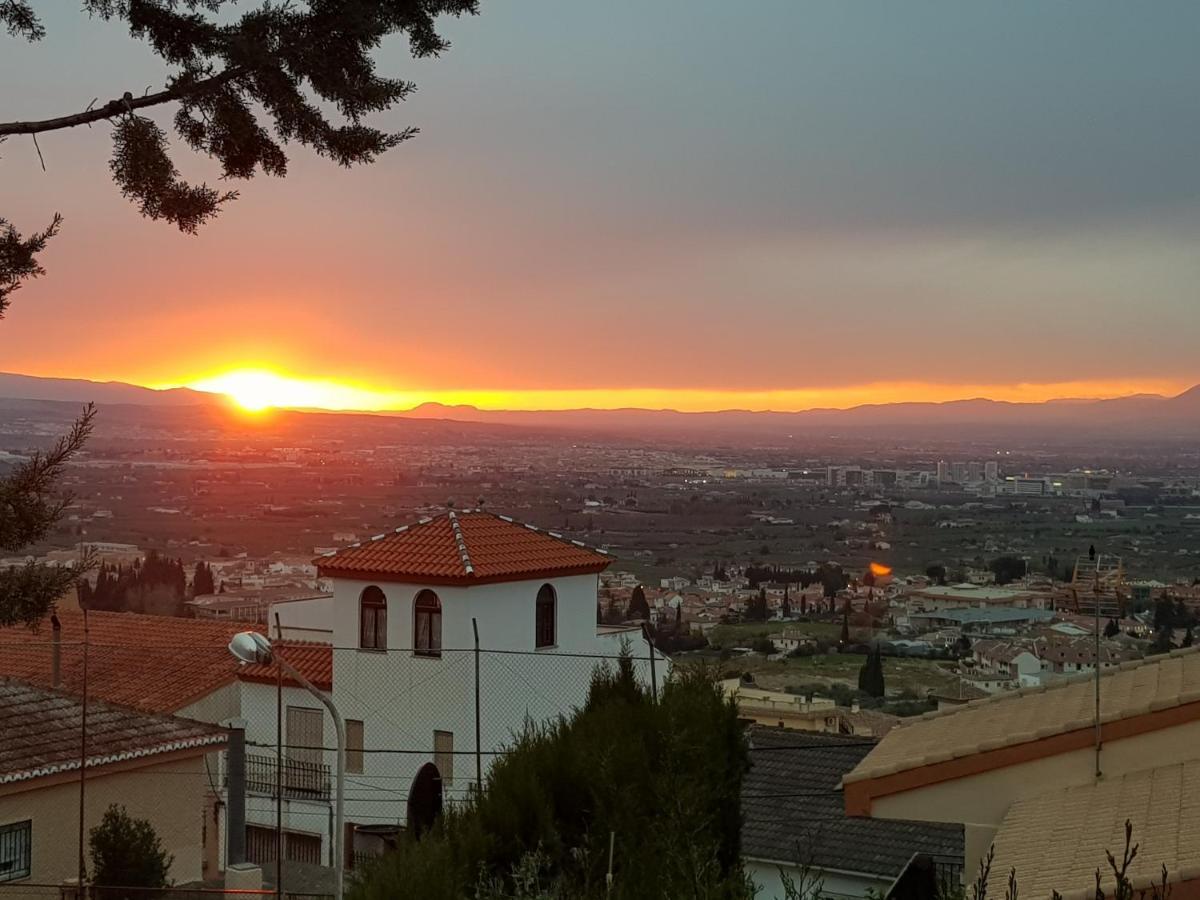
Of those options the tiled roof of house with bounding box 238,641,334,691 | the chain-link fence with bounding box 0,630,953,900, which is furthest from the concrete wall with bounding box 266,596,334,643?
the tiled roof of house with bounding box 238,641,334,691

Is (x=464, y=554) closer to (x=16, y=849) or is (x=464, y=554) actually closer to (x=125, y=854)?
(x=125, y=854)

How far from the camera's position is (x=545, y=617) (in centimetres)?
1712

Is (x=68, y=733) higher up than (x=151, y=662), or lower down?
higher up

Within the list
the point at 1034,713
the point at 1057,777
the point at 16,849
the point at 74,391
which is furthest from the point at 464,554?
the point at 74,391

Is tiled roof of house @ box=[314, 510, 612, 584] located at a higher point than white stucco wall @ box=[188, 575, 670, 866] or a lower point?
higher

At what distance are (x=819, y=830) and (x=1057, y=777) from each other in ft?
13.2

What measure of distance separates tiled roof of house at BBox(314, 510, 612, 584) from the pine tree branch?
948cm

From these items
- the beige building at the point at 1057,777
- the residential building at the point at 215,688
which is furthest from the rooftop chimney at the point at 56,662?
the beige building at the point at 1057,777

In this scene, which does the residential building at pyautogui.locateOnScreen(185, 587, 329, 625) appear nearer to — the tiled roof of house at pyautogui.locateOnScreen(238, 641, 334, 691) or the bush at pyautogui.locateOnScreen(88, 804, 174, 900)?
the tiled roof of house at pyautogui.locateOnScreen(238, 641, 334, 691)

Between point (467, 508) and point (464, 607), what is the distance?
3.13 meters

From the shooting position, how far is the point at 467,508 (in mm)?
18922

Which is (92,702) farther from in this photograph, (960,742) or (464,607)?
(960,742)

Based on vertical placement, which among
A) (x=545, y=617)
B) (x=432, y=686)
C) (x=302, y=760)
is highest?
(x=545, y=617)

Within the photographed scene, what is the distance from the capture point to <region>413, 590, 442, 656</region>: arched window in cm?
1616
